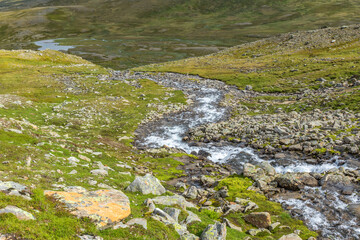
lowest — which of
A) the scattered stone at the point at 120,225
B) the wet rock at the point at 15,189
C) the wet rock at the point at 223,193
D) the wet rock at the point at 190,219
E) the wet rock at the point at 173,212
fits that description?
the wet rock at the point at 223,193

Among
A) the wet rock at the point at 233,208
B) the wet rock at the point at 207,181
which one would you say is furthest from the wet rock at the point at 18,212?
the wet rock at the point at 207,181

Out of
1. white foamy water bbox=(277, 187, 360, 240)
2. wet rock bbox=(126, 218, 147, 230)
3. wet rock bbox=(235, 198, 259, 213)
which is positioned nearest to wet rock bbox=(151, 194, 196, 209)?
wet rock bbox=(126, 218, 147, 230)

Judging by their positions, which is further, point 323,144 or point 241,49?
point 241,49

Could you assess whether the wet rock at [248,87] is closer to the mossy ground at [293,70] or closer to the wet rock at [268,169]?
the mossy ground at [293,70]

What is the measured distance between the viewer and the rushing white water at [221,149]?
16391 mm

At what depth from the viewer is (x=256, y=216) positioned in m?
16.4

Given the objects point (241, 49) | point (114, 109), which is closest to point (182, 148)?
point (114, 109)

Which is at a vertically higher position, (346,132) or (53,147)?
(53,147)

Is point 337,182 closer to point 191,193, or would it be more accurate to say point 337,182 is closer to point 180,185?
point 191,193

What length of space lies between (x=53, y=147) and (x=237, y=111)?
34337 millimetres

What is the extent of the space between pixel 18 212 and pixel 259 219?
13925 millimetres

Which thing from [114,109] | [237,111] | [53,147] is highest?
[53,147]

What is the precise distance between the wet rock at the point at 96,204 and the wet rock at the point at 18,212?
70.6 inches

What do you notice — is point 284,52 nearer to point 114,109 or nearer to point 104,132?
point 114,109
